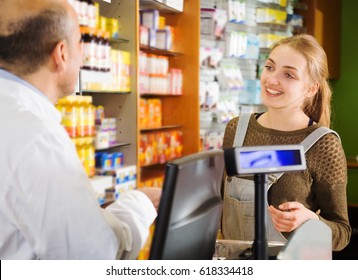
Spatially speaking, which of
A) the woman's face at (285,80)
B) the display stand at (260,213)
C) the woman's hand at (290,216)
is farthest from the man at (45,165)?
the woman's face at (285,80)

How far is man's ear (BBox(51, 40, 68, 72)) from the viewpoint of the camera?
1.36 metres

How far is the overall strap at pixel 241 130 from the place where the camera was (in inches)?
97.5

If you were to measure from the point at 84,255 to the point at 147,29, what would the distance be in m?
4.14

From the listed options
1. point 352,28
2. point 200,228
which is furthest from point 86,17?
point 352,28

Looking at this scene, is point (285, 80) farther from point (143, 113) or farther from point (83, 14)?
point (143, 113)

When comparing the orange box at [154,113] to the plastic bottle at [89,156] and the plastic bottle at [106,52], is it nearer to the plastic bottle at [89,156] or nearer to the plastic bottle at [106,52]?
the plastic bottle at [106,52]

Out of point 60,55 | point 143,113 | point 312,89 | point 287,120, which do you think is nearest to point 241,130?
point 287,120

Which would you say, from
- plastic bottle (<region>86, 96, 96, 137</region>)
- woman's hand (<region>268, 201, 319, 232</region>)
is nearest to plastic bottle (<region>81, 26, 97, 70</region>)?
plastic bottle (<region>86, 96, 96, 137</region>)

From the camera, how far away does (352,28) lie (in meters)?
8.41

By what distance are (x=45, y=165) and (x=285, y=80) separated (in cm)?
138

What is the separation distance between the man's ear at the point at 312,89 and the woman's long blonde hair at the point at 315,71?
0.7 inches

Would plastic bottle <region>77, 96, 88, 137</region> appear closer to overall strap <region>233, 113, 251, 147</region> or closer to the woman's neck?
overall strap <region>233, 113, 251, 147</region>

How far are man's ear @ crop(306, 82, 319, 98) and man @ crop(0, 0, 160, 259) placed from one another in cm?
123

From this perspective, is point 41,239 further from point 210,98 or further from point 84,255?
point 210,98
